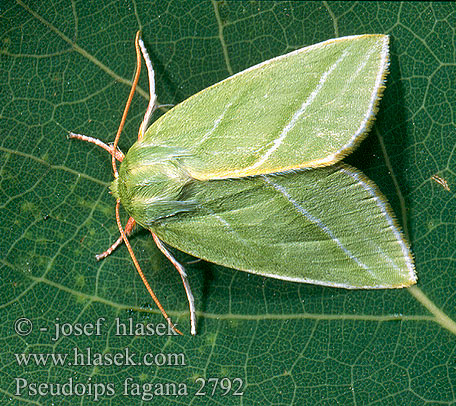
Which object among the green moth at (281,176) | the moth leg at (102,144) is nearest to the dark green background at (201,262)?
the moth leg at (102,144)

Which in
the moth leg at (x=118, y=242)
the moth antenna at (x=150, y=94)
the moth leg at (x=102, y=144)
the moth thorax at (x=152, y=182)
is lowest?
the moth leg at (x=118, y=242)

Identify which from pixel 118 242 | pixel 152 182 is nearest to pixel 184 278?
pixel 118 242

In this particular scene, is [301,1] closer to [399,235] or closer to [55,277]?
[399,235]

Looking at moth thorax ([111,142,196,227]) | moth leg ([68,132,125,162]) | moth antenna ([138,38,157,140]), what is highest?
moth antenna ([138,38,157,140])

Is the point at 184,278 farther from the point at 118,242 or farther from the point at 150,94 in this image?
the point at 150,94

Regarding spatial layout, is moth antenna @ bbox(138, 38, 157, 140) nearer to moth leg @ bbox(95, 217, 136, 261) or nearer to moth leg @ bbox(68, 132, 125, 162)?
moth leg @ bbox(68, 132, 125, 162)

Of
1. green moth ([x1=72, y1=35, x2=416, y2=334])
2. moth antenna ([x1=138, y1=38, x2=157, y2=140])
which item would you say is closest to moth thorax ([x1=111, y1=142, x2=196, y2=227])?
green moth ([x1=72, y1=35, x2=416, y2=334])

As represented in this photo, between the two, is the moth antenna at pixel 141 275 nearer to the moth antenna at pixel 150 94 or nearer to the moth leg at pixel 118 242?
the moth leg at pixel 118 242
